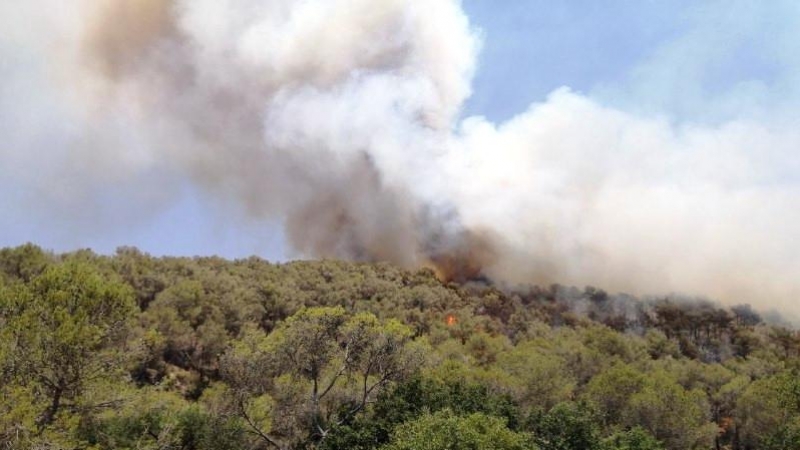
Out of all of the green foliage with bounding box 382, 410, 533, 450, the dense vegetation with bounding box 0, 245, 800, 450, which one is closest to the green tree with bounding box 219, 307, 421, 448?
the dense vegetation with bounding box 0, 245, 800, 450

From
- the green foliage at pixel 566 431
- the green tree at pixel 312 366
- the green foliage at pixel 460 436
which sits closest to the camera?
the green foliage at pixel 460 436

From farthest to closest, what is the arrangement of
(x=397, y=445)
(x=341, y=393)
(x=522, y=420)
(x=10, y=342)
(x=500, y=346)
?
1. (x=500, y=346)
2. (x=341, y=393)
3. (x=522, y=420)
4. (x=397, y=445)
5. (x=10, y=342)

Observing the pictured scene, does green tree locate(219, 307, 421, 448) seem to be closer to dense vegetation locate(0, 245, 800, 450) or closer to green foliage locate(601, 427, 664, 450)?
dense vegetation locate(0, 245, 800, 450)

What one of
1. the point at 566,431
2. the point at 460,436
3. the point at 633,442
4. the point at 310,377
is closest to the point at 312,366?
the point at 310,377

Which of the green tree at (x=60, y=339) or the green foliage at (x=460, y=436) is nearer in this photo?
the green foliage at (x=460, y=436)

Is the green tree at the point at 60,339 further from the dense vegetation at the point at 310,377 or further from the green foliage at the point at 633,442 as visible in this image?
the green foliage at the point at 633,442

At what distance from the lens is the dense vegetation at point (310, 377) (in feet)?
77.1

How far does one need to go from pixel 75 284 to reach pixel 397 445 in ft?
47.2

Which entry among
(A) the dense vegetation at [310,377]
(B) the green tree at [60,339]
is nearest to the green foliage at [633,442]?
(A) the dense vegetation at [310,377]

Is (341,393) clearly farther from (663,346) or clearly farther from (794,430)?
(663,346)

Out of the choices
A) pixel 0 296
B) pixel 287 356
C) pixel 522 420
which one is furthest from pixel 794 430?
pixel 0 296

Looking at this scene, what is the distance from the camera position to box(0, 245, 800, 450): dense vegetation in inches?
925

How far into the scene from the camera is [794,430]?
35.8m

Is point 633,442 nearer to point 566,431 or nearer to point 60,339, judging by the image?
point 566,431
